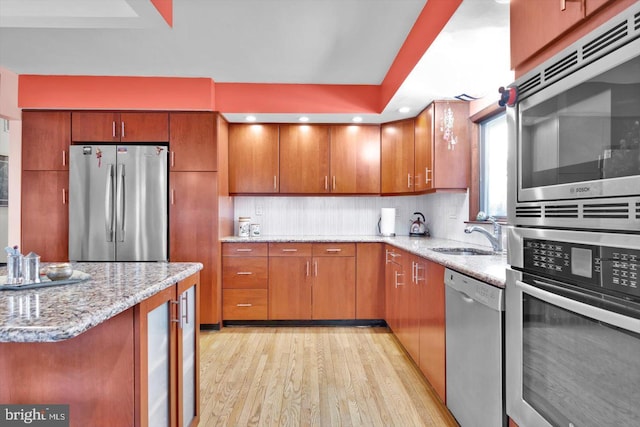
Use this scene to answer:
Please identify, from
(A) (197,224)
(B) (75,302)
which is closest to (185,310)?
(B) (75,302)

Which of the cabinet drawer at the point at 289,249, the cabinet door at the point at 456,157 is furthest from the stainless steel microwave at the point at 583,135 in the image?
the cabinet drawer at the point at 289,249

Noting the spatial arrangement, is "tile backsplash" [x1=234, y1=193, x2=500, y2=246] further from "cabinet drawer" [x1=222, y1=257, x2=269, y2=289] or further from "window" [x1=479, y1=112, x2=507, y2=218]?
"window" [x1=479, y1=112, x2=507, y2=218]

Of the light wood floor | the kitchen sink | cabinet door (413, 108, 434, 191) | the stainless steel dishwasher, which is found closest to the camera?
the stainless steel dishwasher

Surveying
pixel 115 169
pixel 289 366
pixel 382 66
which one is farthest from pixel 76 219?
pixel 382 66

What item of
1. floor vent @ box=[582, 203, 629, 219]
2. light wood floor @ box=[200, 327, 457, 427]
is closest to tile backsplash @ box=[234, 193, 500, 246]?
light wood floor @ box=[200, 327, 457, 427]

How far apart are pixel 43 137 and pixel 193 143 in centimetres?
148

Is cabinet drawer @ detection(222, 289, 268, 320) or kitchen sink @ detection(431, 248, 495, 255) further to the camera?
cabinet drawer @ detection(222, 289, 268, 320)

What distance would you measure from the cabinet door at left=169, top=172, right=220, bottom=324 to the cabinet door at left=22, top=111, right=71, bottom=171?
1.11 metres

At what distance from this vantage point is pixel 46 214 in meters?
3.83

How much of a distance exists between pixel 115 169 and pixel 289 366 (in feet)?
8.35

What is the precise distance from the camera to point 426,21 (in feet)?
7.81

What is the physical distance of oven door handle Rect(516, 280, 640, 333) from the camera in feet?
3.05

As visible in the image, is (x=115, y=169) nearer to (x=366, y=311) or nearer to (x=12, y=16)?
(x=12, y=16)

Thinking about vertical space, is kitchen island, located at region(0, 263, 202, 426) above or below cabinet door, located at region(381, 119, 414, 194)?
below
